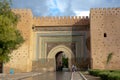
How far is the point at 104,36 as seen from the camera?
79.3 feet

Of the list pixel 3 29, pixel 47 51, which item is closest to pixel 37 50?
pixel 47 51

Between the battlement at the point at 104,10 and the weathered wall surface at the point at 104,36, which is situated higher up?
the battlement at the point at 104,10

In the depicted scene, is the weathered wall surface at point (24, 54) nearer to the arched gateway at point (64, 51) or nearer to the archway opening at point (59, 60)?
the arched gateway at point (64, 51)

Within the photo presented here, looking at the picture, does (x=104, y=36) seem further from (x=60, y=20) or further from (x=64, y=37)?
(x=60, y=20)

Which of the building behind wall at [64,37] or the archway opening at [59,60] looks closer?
the building behind wall at [64,37]

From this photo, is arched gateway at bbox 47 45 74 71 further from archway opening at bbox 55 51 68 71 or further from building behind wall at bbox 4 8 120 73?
archway opening at bbox 55 51 68 71

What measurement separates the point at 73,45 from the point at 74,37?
2.46ft

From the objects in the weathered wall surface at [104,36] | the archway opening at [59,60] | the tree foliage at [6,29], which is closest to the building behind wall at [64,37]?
the weathered wall surface at [104,36]

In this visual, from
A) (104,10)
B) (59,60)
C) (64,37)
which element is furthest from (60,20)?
(59,60)

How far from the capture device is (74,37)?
85.9 ft

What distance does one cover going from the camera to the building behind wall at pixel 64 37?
24.1 metres

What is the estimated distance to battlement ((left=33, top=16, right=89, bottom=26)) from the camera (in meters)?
26.1

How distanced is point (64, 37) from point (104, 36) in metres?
3.91

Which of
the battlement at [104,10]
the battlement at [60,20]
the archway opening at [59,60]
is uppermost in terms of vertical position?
the battlement at [104,10]
